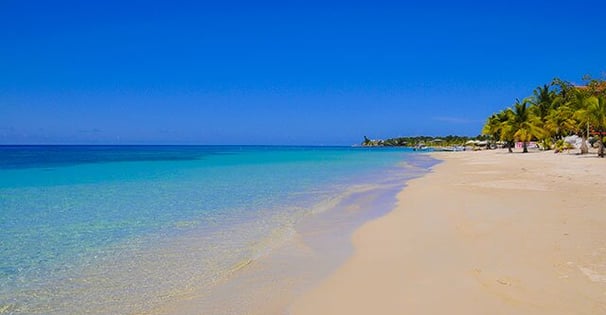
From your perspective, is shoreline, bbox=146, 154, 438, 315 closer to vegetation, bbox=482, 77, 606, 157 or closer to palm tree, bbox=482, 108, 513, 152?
vegetation, bbox=482, 77, 606, 157

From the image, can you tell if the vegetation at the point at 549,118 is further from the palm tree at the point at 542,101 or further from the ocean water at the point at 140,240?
the ocean water at the point at 140,240

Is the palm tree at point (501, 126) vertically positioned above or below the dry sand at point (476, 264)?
above

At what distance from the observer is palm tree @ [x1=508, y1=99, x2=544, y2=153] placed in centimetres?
4784

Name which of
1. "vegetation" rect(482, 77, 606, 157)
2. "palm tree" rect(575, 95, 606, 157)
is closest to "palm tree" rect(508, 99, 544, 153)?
"vegetation" rect(482, 77, 606, 157)

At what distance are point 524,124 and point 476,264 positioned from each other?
5027 centimetres

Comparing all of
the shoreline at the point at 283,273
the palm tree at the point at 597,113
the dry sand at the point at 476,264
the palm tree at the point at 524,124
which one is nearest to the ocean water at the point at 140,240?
the shoreline at the point at 283,273

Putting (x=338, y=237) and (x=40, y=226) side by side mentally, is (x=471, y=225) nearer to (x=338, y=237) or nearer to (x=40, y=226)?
(x=338, y=237)

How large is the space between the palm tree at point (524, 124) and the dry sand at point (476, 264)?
139 feet

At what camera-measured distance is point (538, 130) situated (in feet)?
157

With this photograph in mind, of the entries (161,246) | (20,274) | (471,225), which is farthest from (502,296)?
(20,274)

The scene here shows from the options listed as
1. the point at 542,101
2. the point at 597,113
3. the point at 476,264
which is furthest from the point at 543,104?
the point at 476,264

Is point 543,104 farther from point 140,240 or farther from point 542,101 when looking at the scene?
point 140,240

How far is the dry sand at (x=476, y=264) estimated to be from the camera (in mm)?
4082

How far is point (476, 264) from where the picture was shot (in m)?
5.36
